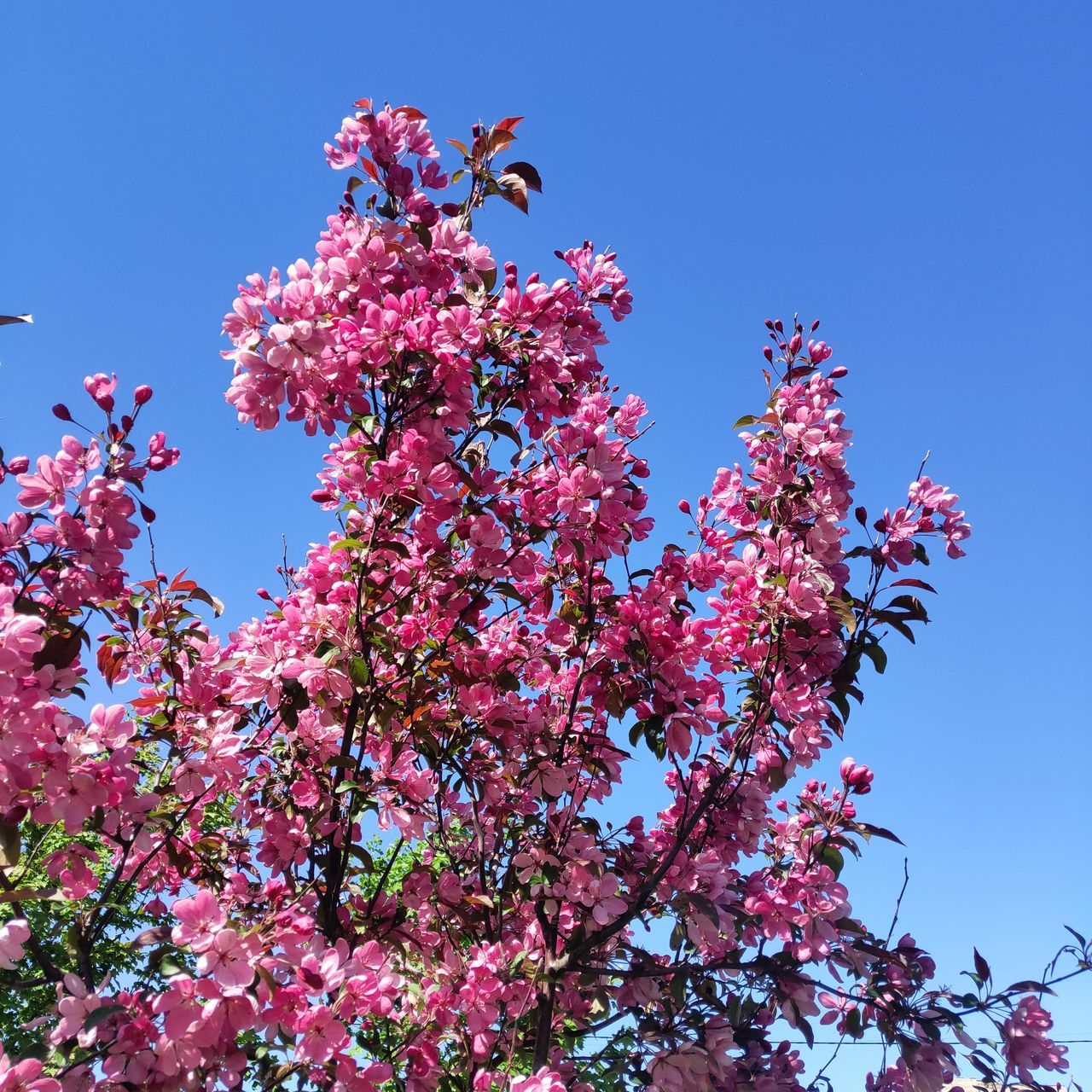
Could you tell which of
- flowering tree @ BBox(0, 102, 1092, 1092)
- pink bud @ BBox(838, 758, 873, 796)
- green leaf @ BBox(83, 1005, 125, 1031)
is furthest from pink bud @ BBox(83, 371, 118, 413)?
pink bud @ BBox(838, 758, 873, 796)

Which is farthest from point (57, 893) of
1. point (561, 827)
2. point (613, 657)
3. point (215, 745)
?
point (613, 657)

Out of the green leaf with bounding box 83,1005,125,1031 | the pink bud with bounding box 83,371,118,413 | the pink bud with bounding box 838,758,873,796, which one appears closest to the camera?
the green leaf with bounding box 83,1005,125,1031

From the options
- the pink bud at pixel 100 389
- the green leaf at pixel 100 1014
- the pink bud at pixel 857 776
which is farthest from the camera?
the pink bud at pixel 857 776

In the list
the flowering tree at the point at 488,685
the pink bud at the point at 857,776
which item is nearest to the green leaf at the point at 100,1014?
the flowering tree at the point at 488,685

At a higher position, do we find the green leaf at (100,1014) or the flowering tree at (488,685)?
the flowering tree at (488,685)

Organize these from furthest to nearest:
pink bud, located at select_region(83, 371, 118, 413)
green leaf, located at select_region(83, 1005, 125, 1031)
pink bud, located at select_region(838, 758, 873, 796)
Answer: pink bud, located at select_region(838, 758, 873, 796) < pink bud, located at select_region(83, 371, 118, 413) < green leaf, located at select_region(83, 1005, 125, 1031)

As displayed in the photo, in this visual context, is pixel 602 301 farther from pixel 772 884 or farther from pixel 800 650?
pixel 772 884

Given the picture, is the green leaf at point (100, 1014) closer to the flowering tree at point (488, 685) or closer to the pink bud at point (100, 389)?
the flowering tree at point (488, 685)

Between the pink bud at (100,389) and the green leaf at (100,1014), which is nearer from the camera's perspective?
the green leaf at (100,1014)

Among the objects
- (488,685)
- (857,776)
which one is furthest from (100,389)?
(857,776)

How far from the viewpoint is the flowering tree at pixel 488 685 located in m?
2.25

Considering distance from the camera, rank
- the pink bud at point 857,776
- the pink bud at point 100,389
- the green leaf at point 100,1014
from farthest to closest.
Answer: the pink bud at point 857,776 → the pink bud at point 100,389 → the green leaf at point 100,1014

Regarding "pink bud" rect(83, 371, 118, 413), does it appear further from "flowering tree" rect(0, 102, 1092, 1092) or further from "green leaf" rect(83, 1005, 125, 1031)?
"green leaf" rect(83, 1005, 125, 1031)

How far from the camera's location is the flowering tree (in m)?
2.25
